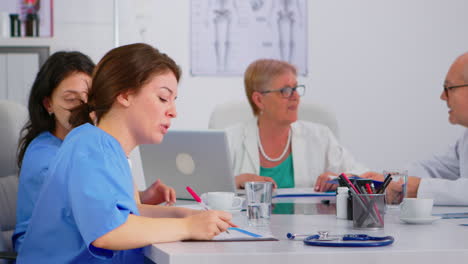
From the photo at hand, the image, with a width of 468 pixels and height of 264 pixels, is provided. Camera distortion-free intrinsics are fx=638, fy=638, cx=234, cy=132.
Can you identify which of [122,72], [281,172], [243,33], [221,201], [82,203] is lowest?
[281,172]

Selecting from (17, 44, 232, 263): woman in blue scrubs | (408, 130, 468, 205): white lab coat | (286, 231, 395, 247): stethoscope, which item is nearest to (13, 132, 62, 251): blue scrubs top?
(17, 44, 232, 263): woman in blue scrubs

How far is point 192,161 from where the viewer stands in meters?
2.40

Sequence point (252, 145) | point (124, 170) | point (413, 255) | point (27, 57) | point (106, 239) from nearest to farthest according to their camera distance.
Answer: point (413, 255) → point (106, 239) → point (124, 170) → point (252, 145) → point (27, 57)

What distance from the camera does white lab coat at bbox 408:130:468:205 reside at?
212 cm

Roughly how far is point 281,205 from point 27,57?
2712 mm

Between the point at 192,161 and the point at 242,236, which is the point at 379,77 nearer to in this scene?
the point at 192,161

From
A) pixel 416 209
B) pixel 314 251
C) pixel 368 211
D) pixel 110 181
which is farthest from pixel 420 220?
pixel 110 181

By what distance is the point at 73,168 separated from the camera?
1.37m

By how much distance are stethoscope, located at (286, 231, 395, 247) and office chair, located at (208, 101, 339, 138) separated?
211 centimetres

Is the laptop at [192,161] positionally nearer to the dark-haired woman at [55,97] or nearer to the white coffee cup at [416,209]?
the dark-haired woman at [55,97]

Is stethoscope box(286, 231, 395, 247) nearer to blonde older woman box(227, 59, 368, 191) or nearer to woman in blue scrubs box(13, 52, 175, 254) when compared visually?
woman in blue scrubs box(13, 52, 175, 254)

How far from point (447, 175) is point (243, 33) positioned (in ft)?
8.02

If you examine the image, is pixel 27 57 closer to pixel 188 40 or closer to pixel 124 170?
pixel 188 40

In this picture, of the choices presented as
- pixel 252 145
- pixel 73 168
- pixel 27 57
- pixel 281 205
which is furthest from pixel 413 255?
pixel 27 57
